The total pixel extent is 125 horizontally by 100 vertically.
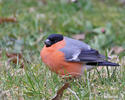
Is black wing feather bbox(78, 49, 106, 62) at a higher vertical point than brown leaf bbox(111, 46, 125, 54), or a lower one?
higher

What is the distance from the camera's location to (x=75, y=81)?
3.64 meters

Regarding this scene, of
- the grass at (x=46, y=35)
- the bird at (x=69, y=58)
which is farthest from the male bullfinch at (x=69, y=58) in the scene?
the grass at (x=46, y=35)

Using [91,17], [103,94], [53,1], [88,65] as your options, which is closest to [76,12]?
[91,17]

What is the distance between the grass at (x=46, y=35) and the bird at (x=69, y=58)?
0.33ft

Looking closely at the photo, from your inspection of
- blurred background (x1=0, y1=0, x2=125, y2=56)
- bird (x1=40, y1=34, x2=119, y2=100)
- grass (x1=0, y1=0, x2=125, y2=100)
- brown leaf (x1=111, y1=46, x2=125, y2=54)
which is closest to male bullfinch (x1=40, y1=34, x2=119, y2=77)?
bird (x1=40, y1=34, x2=119, y2=100)

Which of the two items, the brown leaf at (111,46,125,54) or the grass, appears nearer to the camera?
the grass

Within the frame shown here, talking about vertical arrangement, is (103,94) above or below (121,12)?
below

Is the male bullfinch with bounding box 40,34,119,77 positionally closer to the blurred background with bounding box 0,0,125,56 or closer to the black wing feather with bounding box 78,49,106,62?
the black wing feather with bounding box 78,49,106,62

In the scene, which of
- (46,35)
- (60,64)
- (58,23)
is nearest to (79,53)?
(60,64)

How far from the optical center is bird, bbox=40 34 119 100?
3.74m

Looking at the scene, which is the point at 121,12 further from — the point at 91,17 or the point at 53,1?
the point at 53,1

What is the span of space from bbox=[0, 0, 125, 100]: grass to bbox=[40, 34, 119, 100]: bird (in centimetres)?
10

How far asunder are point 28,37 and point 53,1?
2.30 metres

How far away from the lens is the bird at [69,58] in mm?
3744
